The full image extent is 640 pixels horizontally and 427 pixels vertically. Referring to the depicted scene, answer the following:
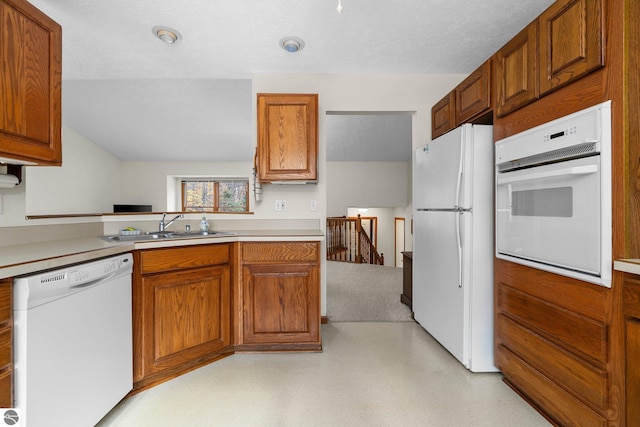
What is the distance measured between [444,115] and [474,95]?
48cm

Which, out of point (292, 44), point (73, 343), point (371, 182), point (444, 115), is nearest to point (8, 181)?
point (73, 343)

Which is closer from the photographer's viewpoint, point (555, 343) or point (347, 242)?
point (555, 343)

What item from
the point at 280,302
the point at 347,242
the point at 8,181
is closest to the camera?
the point at 8,181

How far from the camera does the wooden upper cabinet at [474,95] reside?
2.08 metres

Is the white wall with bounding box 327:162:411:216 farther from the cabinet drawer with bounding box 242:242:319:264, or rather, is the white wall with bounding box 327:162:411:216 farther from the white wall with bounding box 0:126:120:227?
the cabinet drawer with bounding box 242:242:319:264

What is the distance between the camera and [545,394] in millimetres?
1581

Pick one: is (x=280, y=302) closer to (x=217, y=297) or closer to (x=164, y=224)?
(x=217, y=297)

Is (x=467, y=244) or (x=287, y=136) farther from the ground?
(x=287, y=136)

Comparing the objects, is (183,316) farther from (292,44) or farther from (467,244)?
(292,44)

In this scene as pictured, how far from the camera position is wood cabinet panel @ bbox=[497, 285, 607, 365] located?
4.30ft

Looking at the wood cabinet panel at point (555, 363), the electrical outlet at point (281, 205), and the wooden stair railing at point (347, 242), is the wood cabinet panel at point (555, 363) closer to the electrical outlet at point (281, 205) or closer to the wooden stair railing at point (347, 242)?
the electrical outlet at point (281, 205)

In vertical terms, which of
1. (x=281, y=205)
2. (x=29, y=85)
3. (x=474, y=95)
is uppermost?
(x=474, y=95)

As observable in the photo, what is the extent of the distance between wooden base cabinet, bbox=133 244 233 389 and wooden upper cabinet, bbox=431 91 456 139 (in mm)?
2042

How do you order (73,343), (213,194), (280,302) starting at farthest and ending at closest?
(213,194) < (280,302) < (73,343)
